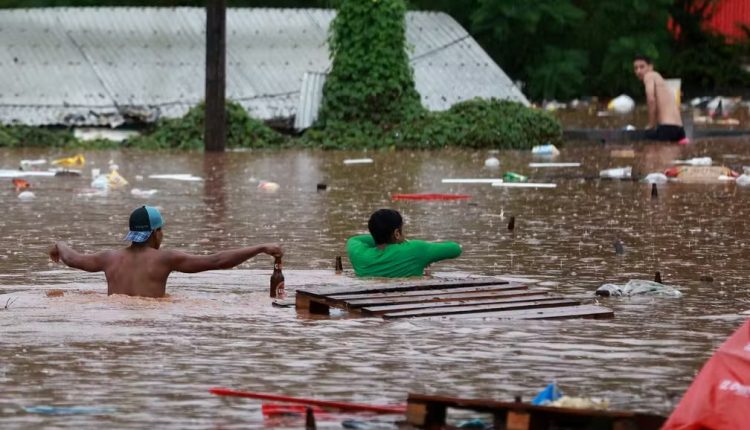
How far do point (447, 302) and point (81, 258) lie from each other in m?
2.40

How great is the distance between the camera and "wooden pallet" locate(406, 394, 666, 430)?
6.54 m

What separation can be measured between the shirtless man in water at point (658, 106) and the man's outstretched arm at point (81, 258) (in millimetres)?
15096

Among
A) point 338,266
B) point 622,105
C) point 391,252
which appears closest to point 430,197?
point 338,266

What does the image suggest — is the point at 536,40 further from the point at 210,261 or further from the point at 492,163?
the point at 210,261

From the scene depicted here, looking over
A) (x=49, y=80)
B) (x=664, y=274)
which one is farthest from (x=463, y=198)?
(x=49, y=80)

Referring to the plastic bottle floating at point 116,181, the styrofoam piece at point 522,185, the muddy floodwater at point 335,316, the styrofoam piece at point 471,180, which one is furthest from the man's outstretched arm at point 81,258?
the styrofoam piece at point 471,180

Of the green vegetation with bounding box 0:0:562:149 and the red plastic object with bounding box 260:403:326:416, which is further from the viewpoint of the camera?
the green vegetation with bounding box 0:0:562:149

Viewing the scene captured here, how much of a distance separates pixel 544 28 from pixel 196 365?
2985cm

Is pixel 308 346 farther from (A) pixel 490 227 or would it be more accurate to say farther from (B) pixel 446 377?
(A) pixel 490 227

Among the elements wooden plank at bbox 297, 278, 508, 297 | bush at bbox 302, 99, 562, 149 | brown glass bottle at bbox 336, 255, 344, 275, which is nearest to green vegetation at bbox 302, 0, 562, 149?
bush at bbox 302, 99, 562, 149

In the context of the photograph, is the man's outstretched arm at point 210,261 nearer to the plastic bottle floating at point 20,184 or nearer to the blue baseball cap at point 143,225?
the blue baseball cap at point 143,225

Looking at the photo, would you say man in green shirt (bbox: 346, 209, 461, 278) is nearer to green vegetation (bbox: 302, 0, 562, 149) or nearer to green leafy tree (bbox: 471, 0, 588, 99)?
green vegetation (bbox: 302, 0, 562, 149)

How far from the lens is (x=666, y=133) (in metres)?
26.3

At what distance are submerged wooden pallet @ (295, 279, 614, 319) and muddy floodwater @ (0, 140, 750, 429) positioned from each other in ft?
0.46
